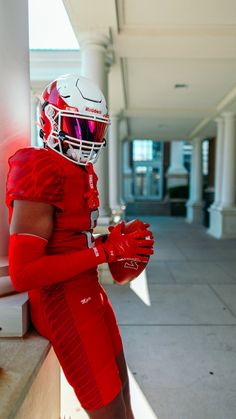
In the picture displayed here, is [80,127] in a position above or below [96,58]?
below

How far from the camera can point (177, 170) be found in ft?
62.1

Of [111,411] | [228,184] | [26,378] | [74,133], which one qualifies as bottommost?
[111,411]

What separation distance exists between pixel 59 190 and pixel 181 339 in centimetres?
245

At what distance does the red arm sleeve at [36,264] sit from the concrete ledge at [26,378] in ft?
0.90

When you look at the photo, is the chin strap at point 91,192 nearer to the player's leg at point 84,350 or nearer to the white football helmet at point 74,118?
the white football helmet at point 74,118

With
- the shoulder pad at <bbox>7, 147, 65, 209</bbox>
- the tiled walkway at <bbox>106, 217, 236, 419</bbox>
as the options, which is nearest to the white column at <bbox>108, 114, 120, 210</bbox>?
the tiled walkway at <bbox>106, 217, 236, 419</bbox>

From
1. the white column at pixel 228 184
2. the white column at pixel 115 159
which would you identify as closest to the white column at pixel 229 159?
the white column at pixel 228 184

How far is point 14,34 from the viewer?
1452 mm

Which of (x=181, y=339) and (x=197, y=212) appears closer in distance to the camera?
(x=181, y=339)

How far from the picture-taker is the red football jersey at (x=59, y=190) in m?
1.06

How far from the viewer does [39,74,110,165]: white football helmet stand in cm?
120

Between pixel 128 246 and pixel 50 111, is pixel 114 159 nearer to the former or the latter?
pixel 50 111

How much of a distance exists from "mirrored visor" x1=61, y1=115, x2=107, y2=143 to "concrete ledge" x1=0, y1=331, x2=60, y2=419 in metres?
0.84

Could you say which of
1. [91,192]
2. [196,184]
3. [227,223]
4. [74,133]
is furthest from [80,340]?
[196,184]
